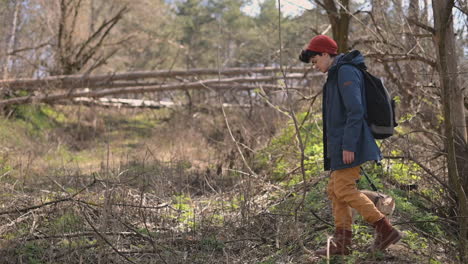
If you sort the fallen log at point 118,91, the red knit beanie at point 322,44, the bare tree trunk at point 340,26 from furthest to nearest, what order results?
the fallen log at point 118,91
the bare tree trunk at point 340,26
the red knit beanie at point 322,44

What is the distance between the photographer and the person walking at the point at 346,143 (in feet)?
10.4

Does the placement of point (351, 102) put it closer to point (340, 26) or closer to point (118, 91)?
point (340, 26)

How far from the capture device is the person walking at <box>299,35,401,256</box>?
3.16 metres

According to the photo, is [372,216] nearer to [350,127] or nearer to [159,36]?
[350,127]

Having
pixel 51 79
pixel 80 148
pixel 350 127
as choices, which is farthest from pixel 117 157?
pixel 350 127

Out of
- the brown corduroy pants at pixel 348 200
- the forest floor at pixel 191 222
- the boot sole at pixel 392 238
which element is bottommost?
the forest floor at pixel 191 222

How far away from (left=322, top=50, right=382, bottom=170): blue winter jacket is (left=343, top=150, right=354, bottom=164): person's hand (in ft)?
0.07

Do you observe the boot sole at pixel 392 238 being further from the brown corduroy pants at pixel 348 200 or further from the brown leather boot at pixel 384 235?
the brown corduroy pants at pixel 348 200

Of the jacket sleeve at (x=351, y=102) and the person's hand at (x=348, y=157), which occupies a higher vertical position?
the jacket sleeve at (x=351, y=102)

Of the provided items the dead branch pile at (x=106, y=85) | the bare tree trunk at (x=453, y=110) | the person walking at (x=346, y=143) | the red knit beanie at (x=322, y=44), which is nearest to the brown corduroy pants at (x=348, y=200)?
the person walking at (x=346, y=143)

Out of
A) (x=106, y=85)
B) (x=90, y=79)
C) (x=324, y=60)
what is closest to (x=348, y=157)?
(x=324, y=60)

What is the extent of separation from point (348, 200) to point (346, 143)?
1.37ft

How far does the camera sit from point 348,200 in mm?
3217

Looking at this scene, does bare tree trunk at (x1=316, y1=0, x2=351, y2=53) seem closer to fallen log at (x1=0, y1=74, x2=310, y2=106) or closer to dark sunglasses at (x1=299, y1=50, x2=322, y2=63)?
dark sunglasses at (x1=299, y1=50, x2=322, y2=63)
